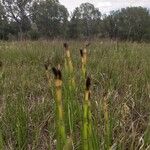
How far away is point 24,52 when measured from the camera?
256 inches

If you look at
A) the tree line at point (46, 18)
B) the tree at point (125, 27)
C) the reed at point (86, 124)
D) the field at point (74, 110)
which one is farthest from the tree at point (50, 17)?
the reed at point (86, 124)

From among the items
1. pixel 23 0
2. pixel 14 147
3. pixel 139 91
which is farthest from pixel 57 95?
pixel 23 0

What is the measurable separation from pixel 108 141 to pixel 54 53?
15.9ft

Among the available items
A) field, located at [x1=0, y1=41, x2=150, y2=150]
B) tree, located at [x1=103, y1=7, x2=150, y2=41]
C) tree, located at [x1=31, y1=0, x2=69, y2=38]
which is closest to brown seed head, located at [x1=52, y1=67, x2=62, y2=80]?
field, located at [x1=0, y1=41, x2=150, y2=150]

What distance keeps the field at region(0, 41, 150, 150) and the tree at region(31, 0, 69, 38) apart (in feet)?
118

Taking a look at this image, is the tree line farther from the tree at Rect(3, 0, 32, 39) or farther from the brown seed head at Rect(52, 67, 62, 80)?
the brown seed head at Rect(52, 67, 62, 80)

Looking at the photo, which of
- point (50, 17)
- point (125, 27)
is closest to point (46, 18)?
point (50, 17)

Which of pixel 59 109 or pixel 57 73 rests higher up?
pixel 57 73

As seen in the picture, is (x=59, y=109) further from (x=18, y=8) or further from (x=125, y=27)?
(x=18, y=8)

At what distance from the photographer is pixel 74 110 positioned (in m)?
2.26

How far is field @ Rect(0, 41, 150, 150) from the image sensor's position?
1.45 metres

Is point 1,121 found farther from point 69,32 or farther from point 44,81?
point 69,32

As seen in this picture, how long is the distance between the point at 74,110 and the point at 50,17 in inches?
1771

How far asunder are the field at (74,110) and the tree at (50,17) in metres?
35.9
